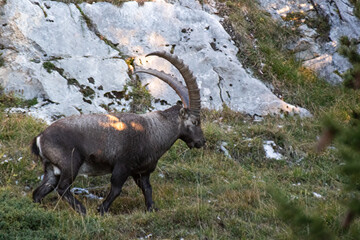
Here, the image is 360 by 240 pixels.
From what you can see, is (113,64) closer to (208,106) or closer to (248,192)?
(208,106)

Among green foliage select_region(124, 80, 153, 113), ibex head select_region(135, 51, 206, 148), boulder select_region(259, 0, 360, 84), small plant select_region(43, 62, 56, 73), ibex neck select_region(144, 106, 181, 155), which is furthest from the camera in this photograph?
boulder select_region(259, 0, 360, 84)

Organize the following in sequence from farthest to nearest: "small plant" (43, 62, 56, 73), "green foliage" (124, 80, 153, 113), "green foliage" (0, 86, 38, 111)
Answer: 1. "green foliage" (124, 80, 153, 113)
2. "small plant" (43, 62, 56, 73)
3. "green foliage" (0, 86, 38, 111)

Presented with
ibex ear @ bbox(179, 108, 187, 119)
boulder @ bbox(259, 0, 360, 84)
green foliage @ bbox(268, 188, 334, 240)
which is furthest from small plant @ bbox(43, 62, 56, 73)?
green foliage @ bbox(268, 188, 334, 240)

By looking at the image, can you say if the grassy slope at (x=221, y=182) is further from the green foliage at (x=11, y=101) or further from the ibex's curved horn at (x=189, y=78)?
the ibex's curved horn at (x=189, y=78)

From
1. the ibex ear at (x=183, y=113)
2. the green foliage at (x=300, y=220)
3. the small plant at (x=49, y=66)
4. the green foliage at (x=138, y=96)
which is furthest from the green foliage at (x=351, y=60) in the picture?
the small plant at (x=49, y=66)

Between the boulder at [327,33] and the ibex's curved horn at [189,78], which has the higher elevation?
the ibex's curved horn at [189,78]

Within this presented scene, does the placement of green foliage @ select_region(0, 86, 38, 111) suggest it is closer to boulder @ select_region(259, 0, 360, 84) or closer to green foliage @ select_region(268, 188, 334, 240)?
green foliage @ select_region(268, 188, 334, 240)

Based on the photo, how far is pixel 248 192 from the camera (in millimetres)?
7152

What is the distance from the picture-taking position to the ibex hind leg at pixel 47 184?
6633mm

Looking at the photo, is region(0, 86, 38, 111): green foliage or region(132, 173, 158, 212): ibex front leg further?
region(0, 86, 38, 111): green foliage

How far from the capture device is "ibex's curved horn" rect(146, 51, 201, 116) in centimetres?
734

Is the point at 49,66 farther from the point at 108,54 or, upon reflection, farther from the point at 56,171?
the point at 56,171

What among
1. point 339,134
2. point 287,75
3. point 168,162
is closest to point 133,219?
point 168,162

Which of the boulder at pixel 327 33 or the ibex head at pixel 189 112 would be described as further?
the boulder at pixel 327 33
